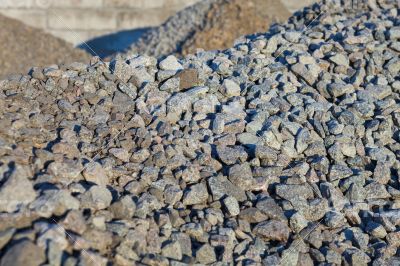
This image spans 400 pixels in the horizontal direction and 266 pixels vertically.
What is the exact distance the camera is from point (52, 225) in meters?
2.17

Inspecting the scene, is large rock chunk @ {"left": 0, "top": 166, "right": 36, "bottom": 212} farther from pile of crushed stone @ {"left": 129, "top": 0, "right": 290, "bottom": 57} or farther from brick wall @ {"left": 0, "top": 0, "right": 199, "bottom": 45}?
brick wall @ {"left": 0, "top": 0, "right": 199, "bottom": 45}

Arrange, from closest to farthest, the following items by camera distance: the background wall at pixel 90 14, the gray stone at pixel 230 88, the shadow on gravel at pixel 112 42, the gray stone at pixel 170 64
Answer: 1. the gray stone at pixel 230 88
2. the gray stone at pixel 170 64
3. the background wall at pixel 90 14
4. the shadow on gravel at pixel 112 42

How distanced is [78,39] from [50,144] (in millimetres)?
6480

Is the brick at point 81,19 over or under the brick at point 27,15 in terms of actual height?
under

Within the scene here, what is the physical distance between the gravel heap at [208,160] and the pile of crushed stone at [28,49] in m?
4.14

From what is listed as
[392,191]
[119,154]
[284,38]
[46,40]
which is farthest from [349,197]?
[46,40]

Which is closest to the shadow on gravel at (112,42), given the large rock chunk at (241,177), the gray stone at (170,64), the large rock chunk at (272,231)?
the gray stone at (170,64)

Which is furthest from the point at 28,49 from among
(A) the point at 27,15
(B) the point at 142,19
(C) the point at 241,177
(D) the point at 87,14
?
(C) the point at 241,177

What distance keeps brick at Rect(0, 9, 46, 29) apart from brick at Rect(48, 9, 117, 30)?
5.8 inches

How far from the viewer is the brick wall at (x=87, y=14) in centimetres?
856

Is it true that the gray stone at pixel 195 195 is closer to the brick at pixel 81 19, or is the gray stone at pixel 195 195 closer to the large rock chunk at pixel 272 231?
the large rock chunk at pixel 272 231

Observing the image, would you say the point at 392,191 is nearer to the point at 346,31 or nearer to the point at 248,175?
the point at 248,175

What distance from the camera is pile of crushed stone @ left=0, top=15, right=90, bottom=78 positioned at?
24.1 ft

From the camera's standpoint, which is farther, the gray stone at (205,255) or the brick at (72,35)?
the brick at (72,35)
